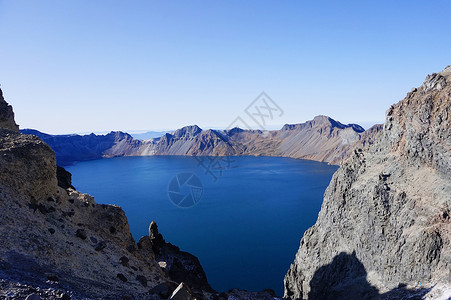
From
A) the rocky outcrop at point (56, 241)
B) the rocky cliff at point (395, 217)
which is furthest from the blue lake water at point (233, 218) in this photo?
the rocky outcrop at point (56, 241)

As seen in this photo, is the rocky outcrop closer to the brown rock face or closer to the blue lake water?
the brown rock face

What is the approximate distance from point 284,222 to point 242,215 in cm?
1652

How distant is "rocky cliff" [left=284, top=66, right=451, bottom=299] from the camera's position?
31620mm

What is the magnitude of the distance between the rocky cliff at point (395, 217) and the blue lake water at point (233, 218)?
19.1 m

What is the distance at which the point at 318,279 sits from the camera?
43.5 m

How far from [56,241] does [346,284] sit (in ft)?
120

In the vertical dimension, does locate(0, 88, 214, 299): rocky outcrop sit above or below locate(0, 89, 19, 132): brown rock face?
below

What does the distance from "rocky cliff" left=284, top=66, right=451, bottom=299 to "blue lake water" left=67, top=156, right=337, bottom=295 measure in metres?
19.1

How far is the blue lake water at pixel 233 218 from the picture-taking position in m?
65.8

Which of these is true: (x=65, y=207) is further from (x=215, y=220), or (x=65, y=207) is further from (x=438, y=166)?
(x=215, y=220)

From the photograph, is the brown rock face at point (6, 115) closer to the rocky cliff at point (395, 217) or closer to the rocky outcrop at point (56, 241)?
the rocky outcrop at point (56, 241)

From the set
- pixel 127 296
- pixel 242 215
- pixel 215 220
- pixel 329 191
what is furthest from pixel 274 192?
pixel 127 296

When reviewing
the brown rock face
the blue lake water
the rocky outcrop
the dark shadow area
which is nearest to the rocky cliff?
the dark shadow area

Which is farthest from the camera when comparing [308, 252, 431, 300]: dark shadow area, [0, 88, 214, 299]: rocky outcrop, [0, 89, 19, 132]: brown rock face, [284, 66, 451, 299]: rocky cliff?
[0, 89, 19, 132]: brown rock face
